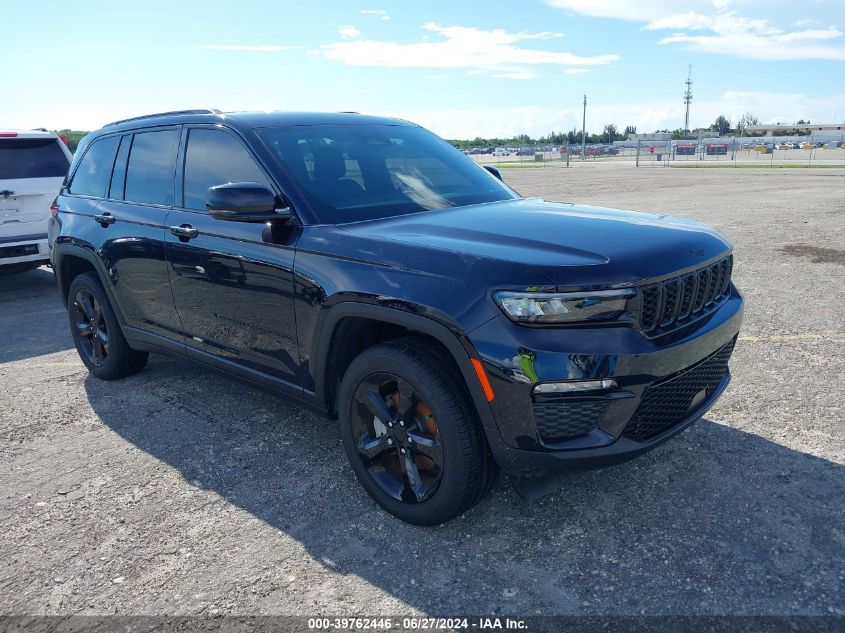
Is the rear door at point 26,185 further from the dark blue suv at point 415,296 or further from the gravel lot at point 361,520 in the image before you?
the dark blue suv at point 415,296

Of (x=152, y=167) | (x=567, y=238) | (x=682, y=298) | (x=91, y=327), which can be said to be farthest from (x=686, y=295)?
(x=91, y=327)

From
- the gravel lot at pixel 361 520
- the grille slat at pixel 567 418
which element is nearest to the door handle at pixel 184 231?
the gravel lot at pixel 361 520

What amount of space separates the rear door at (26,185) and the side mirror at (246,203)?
6144 millimetres

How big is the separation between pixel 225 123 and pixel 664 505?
304 centimetres

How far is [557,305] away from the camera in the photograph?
256 centimetres

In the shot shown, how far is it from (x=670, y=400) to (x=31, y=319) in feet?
22.8

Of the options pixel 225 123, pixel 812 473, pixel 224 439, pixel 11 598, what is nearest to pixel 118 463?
pixel 224 439

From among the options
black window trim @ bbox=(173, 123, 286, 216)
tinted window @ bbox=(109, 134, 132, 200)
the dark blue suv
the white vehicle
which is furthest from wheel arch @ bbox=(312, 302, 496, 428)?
the white vehicle

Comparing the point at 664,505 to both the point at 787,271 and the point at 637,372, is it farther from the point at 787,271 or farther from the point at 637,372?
the point at 787,271

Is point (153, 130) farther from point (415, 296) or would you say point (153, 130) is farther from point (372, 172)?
point (415, 296)

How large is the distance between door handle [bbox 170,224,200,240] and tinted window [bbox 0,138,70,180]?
5584 mm

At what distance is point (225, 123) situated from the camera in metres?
3.87

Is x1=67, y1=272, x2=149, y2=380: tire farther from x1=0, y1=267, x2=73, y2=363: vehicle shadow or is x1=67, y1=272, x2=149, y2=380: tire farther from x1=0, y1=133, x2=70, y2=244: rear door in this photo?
x1=0, y1=133, x2=70, y2=244: rear door

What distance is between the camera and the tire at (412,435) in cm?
283
